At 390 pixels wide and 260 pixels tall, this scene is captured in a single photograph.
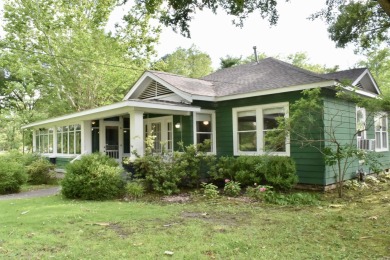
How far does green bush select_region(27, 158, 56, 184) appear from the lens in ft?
40.2

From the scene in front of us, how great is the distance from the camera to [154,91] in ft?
40.7

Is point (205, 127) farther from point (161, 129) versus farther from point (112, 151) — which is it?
point (112, 151)

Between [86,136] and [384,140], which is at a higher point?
[86,136]

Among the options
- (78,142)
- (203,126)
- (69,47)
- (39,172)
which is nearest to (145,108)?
(203,126)

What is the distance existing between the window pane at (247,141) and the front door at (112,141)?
21.6ft

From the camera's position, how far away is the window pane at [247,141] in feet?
33.9

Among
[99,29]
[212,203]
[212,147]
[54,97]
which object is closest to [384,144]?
[212,147]

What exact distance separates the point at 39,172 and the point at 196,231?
9993 millimetres

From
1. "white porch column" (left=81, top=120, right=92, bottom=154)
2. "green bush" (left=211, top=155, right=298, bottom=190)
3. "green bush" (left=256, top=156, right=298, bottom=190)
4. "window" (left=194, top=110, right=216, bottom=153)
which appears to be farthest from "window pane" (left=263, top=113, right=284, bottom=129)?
"white porch column" (left=81, top=120, right=92, bottom=154)

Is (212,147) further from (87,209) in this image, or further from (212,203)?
(87,209)

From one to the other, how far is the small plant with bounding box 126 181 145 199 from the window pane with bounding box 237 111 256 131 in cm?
416

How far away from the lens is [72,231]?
4.96 meters

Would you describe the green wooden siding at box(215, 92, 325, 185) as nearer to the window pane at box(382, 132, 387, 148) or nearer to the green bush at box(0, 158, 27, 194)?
the window pane at box(382, 132, 387, 148)

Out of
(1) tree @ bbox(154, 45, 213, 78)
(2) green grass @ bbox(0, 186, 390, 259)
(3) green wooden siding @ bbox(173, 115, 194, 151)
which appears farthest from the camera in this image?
(1) tree @ bbox(154, 45, 213, 78)
